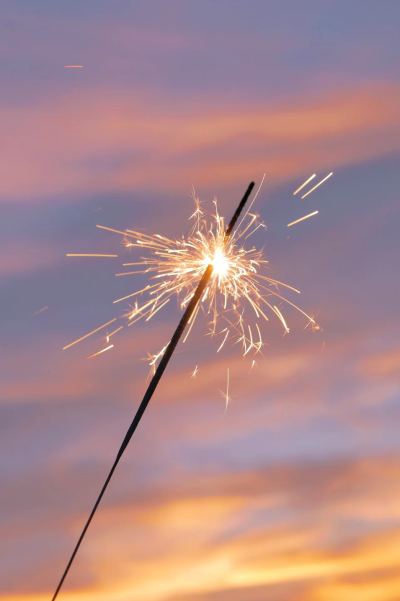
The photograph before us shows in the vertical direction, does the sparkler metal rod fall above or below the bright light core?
below

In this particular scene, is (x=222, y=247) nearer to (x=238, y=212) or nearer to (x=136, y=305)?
(x=136, y=305)

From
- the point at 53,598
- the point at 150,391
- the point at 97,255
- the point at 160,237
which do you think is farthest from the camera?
the point at 160,237

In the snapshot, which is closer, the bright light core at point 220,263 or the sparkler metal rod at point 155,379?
the sparkler metal rod at point 155,379

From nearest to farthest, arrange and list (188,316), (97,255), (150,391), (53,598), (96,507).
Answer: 1. (96,507)
2. (53,598)
3. (150,391)
4. (188,316)
5. (97,255)

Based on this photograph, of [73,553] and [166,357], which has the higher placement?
[166,357]

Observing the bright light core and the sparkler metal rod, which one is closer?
the sparkler metal rod

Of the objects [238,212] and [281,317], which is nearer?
[238,212]

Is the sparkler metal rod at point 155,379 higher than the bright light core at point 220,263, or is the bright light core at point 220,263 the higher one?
the bright light core at point 220,263

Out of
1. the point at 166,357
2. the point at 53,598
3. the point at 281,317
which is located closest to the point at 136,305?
the point at 281,317

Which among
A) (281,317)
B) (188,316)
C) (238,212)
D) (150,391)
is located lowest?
(150,391)

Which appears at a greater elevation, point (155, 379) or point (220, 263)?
point (220, 263)

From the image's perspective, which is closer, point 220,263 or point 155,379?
point 155,379
